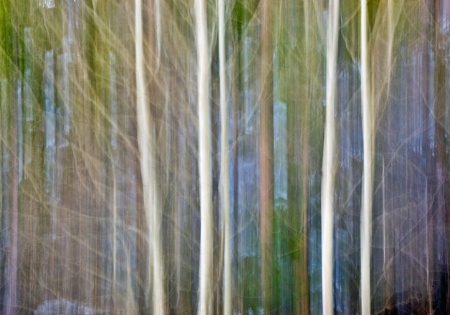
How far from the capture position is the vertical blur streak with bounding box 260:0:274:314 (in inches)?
36.4

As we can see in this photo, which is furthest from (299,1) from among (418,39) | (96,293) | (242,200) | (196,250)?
(96,293)

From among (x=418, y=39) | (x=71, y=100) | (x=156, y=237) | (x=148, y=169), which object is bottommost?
(x=156, y=237)

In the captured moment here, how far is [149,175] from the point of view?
36.1 inches

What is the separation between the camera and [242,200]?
0.92 m

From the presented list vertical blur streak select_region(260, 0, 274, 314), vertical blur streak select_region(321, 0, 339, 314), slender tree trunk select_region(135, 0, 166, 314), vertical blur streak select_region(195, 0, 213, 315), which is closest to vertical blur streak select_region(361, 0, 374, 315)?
vertical blur streak select_region(321, 0, 339, 314)

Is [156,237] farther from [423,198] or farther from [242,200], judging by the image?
[423,198]

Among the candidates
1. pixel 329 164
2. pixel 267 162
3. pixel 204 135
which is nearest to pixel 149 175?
pixel 204 135

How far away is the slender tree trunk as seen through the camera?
3.00 feet

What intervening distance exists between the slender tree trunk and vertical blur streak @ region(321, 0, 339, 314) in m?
0.35

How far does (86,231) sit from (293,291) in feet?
1.50

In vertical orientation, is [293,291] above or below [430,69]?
below

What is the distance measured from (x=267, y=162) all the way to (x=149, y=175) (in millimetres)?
253

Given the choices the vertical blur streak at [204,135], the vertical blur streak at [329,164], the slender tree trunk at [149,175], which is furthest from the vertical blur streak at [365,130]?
the slender tree trunk at [149,175]

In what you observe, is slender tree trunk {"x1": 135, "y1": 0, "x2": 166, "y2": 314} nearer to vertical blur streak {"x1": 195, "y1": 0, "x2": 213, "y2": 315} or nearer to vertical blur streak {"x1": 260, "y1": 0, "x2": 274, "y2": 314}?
vertical blur streak {"x1": 195, "y1": 0, "x2": 213, "y2": 315}
